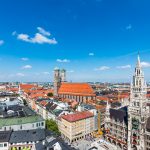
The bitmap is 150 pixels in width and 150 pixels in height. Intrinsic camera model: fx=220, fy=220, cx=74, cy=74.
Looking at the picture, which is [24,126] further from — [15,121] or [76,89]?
[76,89]

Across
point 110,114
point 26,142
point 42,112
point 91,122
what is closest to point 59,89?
point 42,112

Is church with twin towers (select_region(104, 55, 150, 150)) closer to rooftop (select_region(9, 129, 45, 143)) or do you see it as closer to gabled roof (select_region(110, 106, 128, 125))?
gabled roof (select_region(110, 106, 128, 125))

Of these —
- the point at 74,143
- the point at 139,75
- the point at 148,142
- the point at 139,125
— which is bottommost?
the point at 74,143

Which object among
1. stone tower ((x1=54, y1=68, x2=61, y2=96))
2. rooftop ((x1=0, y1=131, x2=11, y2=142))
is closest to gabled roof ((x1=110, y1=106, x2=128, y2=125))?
rooftop ((x1=0, y1=131, x2=11, y2=142))

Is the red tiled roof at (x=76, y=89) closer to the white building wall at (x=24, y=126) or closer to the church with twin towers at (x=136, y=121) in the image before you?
the church with twin towers at (x=136, y=121)

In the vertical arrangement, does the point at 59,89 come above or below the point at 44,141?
above

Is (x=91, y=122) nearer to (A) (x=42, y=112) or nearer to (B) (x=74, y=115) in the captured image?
(B) (x=74, y=115)
